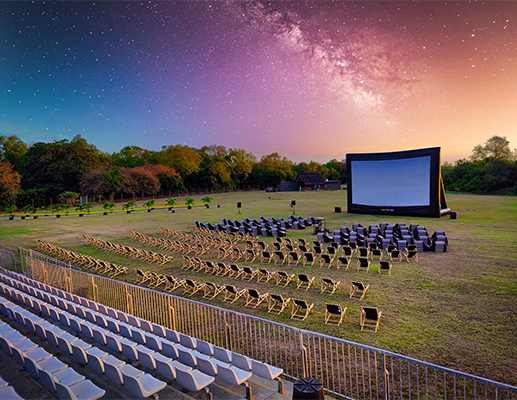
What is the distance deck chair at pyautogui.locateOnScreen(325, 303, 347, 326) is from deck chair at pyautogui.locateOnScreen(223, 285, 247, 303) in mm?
2787

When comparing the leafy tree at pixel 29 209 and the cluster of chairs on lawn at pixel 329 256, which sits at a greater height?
the leafy tree at pixel 29 209

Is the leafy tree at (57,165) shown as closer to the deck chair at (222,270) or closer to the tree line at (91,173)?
the tree line at (91,173)

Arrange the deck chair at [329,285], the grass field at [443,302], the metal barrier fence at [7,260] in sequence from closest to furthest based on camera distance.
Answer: the grass field at [443,302]
the deck chair at [329,285]
the metal barrier fence at [7,260]

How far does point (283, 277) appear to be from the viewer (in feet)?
40.3

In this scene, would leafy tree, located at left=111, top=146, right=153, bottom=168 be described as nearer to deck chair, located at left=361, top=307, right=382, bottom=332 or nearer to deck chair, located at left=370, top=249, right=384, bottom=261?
deck chair, located at left=370, top=249, right=384, bottom=261

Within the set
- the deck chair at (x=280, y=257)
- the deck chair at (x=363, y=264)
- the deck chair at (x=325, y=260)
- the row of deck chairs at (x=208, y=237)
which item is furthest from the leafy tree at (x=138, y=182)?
the deck chair at (x=363, y=264)

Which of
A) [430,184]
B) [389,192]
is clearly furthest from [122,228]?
[430,184]

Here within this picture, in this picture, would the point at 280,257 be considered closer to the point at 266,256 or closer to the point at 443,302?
the point at 266,256

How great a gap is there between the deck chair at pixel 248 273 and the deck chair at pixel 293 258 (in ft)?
7.91

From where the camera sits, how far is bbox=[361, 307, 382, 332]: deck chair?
7.91 m

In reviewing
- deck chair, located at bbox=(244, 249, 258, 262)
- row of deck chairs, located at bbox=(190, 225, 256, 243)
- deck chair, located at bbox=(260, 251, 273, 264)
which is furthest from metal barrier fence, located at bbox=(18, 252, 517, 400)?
row of deck chairs, located at bbox=(190, 225, 256, 243)

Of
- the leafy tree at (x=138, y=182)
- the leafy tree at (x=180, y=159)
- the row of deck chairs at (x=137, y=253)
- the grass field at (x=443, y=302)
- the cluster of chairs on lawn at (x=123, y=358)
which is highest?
the leafy tree at (x=180, y=159)

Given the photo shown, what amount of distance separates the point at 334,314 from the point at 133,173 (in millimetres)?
62273

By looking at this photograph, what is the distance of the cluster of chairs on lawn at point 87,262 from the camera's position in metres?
Answer: 14.0
